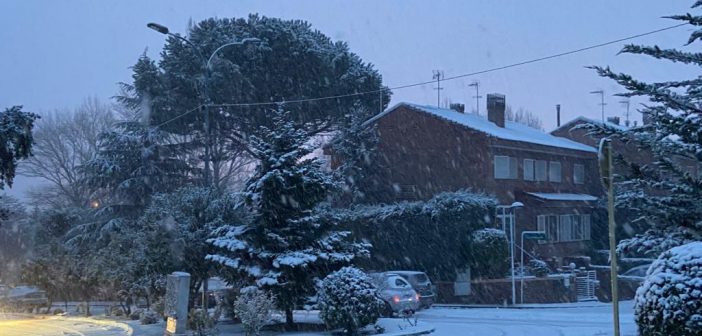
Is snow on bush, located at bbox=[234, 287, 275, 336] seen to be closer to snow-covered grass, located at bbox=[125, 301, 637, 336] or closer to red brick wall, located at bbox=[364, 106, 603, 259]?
snow-covered grass, located at bbox=[125, 301, 637, 336]

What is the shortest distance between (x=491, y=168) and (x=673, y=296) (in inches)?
1232

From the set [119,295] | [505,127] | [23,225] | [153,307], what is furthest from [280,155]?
[23,225]

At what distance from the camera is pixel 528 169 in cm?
4309

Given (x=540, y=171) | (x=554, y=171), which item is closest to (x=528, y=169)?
(x=540, y=171)

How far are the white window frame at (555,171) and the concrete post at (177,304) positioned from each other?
30.5m

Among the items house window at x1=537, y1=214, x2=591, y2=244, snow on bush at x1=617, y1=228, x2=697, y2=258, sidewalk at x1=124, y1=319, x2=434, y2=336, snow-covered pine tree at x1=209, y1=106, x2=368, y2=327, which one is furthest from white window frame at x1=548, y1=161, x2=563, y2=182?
snow on bush at x1=617, y1=228, x2=697, y2=258

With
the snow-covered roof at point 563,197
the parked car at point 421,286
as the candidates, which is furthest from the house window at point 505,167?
the parked car at point 421,286

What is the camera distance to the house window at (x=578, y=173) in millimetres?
47375

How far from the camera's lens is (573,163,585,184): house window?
4738 centimetres

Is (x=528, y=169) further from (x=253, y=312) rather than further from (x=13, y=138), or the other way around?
(x=13, y=138)

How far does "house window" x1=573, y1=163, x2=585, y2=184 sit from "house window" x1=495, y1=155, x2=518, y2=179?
713 cm

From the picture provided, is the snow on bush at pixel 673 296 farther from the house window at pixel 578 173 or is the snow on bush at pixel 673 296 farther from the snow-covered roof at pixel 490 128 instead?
the house window at pixel 578 173

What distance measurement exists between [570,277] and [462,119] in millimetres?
12587

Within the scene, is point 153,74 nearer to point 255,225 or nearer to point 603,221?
point 255,225
